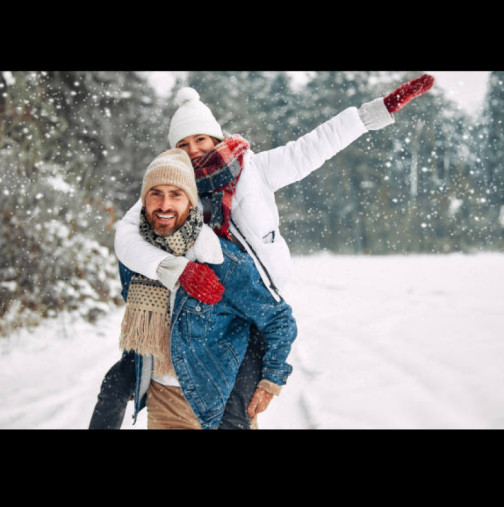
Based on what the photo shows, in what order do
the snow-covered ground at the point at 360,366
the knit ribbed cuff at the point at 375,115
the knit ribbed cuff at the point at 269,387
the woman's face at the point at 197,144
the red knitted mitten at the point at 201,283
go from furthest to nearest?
the snow-covered ground at the point at 360,366
the woman's face at the point at 197,144
the knit ribbed cuff at the point at 375,115
the knit ribbed cuff at the point at 269,387
the red knitted mitten at the point at 201,283

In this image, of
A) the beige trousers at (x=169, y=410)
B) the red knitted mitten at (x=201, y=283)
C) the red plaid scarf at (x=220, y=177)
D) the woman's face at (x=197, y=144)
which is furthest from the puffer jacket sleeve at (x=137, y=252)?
Answer: the beige trousers at (x=169, y=410)

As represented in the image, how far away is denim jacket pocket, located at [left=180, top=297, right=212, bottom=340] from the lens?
4.95 ft

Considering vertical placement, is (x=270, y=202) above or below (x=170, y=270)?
above

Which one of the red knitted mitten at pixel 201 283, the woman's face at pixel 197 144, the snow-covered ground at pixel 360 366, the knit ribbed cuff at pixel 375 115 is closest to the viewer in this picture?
the red knitted mitten at pixel 201 283

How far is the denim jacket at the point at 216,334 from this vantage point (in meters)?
1.52

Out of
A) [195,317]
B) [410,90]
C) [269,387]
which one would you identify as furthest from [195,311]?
[410,90]

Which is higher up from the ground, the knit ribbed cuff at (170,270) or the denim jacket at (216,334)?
the knit ribbed cuff at (170,270)

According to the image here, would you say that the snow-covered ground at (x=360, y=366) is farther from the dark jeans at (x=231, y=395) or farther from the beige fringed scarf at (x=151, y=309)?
the beige fringed scarf at (x=151, y=309)

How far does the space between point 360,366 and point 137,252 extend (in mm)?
3417

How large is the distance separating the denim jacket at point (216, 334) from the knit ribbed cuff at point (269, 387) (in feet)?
0.05

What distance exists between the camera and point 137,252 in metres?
1.49

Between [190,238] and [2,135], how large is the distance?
452 cm

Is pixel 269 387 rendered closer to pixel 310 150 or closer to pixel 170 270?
pixel 170 270

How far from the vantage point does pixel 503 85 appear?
10.7m
